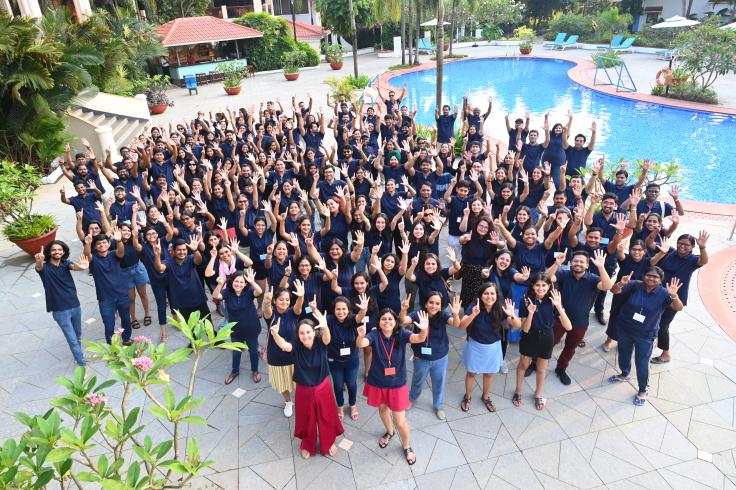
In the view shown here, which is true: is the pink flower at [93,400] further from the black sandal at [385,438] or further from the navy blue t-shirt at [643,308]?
the navy blue t-shirt at [643,308]

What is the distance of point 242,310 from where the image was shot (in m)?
5.32

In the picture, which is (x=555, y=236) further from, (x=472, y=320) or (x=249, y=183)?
(x=249, y=183)

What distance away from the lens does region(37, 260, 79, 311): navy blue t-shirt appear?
5.64m

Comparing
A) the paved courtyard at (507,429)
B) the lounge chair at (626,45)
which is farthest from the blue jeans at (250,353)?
→ the lounge chair at (626,45)

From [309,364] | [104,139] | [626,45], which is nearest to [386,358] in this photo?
[309,364]

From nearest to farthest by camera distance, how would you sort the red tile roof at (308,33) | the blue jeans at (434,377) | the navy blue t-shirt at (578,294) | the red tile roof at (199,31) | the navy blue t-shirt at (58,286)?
the blue jeans at (434,377), the navy blue t-shirt at (578,294), the navy blue t-shirt at (58,286), the red tile roof at (199,31), the red tile roof at (308,33)

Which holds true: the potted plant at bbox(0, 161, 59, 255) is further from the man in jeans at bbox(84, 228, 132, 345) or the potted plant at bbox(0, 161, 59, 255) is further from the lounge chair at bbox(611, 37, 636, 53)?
the lounge chair at bbox(611, 37, 636, 53)

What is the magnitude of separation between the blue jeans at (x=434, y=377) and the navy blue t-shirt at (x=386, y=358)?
46 cm

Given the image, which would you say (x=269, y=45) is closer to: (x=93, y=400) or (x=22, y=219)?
(x=22, y=219)

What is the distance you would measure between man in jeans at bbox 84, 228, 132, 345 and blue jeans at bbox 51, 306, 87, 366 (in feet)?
1.02

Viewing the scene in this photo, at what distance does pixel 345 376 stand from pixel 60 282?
11.7 feet

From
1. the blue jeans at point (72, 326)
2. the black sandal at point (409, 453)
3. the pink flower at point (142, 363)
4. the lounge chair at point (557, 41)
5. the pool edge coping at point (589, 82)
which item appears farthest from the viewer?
the lounge chair at point (557, 41)

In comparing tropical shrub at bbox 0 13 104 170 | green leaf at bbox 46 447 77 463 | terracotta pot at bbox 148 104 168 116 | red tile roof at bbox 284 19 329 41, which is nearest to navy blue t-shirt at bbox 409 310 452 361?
green leaf at bbox 46 447 77 463

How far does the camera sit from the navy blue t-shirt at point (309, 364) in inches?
175
